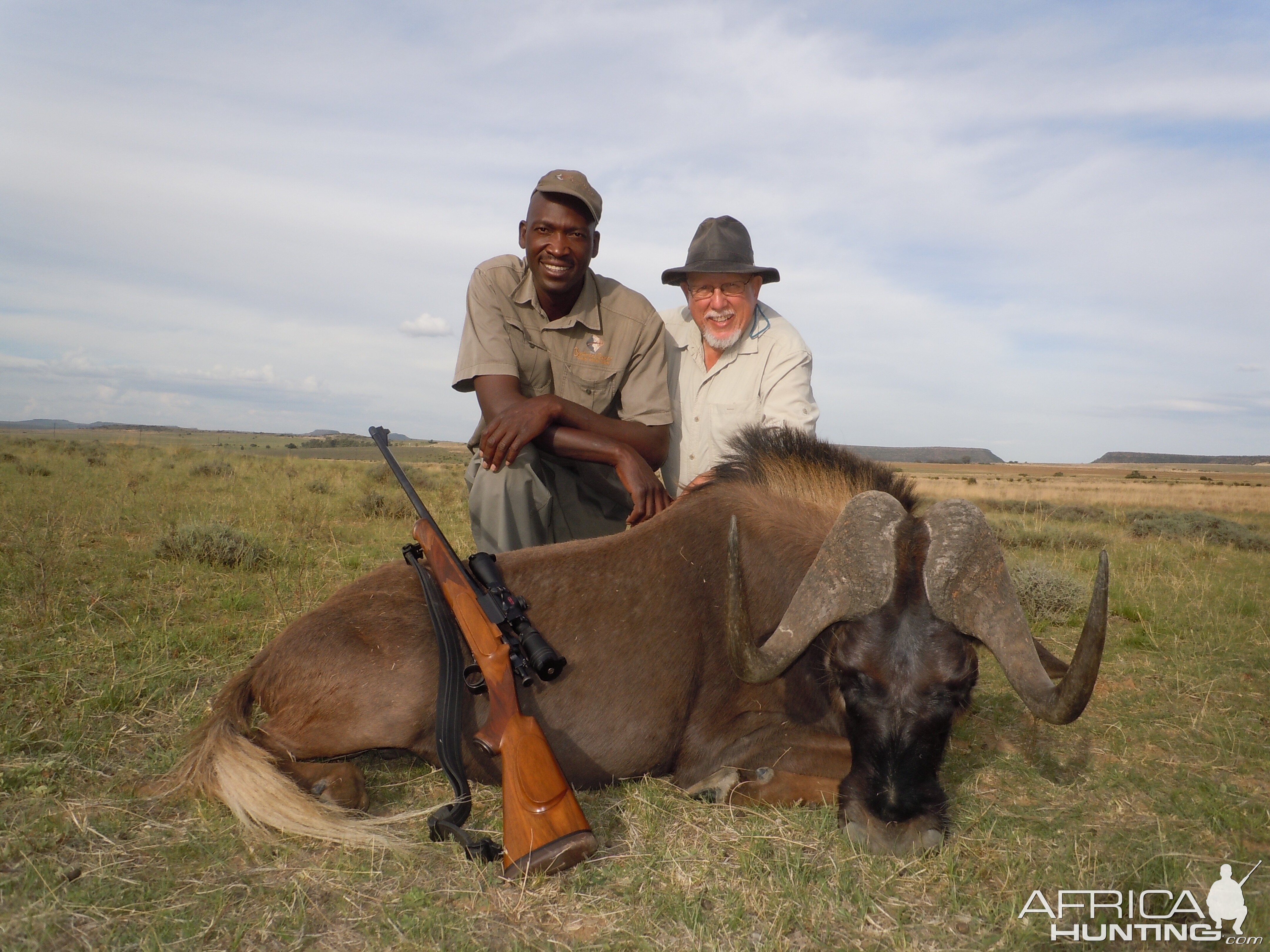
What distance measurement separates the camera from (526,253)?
5445 mm

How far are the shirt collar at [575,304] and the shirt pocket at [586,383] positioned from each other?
10.6 inches

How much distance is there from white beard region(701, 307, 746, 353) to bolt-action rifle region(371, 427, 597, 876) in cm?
283

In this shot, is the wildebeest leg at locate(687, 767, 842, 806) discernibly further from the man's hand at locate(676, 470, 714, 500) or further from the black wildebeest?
the man's hand at locate(676, 470, 714, 500)

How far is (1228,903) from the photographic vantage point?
107 inches

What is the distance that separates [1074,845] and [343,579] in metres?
6.28

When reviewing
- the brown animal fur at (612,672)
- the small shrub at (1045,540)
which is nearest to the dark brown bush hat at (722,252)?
the brown animal fur at (612,672)

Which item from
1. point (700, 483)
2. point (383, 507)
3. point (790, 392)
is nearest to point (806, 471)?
point (700, 483)

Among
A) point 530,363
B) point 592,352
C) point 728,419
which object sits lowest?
point 728,419

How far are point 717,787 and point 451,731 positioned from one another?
1266 millimetres

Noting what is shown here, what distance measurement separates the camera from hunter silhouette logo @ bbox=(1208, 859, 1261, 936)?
2627 millimetres

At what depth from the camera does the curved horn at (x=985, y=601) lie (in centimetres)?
298

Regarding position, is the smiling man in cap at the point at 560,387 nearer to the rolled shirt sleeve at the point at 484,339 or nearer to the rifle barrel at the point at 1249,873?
the rolled shirt sleeve at the point at 484,339

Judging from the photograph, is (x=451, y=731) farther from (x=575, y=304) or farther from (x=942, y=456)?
(x=942, y=456)

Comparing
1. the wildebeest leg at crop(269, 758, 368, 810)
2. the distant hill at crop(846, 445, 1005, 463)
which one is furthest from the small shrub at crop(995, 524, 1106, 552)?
the distant hill at crop(846, 445, 1005, 463)
